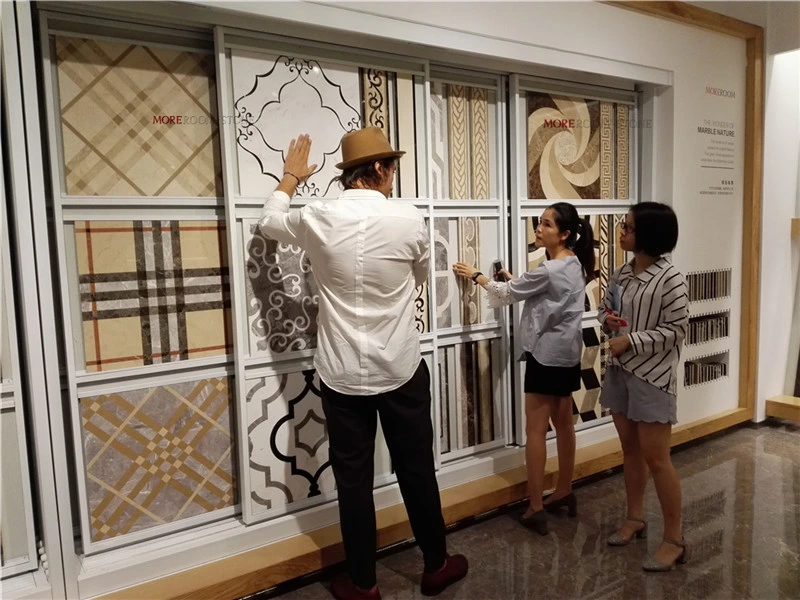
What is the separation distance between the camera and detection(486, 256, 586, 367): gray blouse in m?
2.56

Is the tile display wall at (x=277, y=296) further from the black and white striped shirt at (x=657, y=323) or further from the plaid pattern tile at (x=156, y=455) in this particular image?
the black and white striped shirt at (x=657, y=323)

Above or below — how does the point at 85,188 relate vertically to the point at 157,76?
below

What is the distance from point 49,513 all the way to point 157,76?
1.56m

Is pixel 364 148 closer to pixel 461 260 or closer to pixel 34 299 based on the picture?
pixel 461 260

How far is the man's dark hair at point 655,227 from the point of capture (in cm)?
227

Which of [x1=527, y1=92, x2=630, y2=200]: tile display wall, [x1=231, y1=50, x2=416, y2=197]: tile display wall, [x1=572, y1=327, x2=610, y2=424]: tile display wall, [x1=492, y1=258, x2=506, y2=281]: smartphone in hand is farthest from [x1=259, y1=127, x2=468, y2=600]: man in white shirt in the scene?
[x1=572, y1=327, x2=610, y2=424]: tile display wall

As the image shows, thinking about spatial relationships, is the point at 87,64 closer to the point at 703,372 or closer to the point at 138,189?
the point at 138,189

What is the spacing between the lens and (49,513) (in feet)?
6.42

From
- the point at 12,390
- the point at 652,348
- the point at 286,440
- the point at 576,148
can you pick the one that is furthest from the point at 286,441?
the point at 576,148

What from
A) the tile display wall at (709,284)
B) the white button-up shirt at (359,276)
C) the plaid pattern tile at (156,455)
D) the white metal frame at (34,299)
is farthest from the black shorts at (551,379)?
the white metal frame at (34,299)

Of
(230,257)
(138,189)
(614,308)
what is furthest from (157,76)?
(614,308)

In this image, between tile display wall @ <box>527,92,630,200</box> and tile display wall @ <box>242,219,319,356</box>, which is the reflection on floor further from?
tile display wall @ <box>527,92,630,200</box>

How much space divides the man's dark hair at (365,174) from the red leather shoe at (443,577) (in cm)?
147

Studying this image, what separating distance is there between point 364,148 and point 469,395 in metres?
1.49
